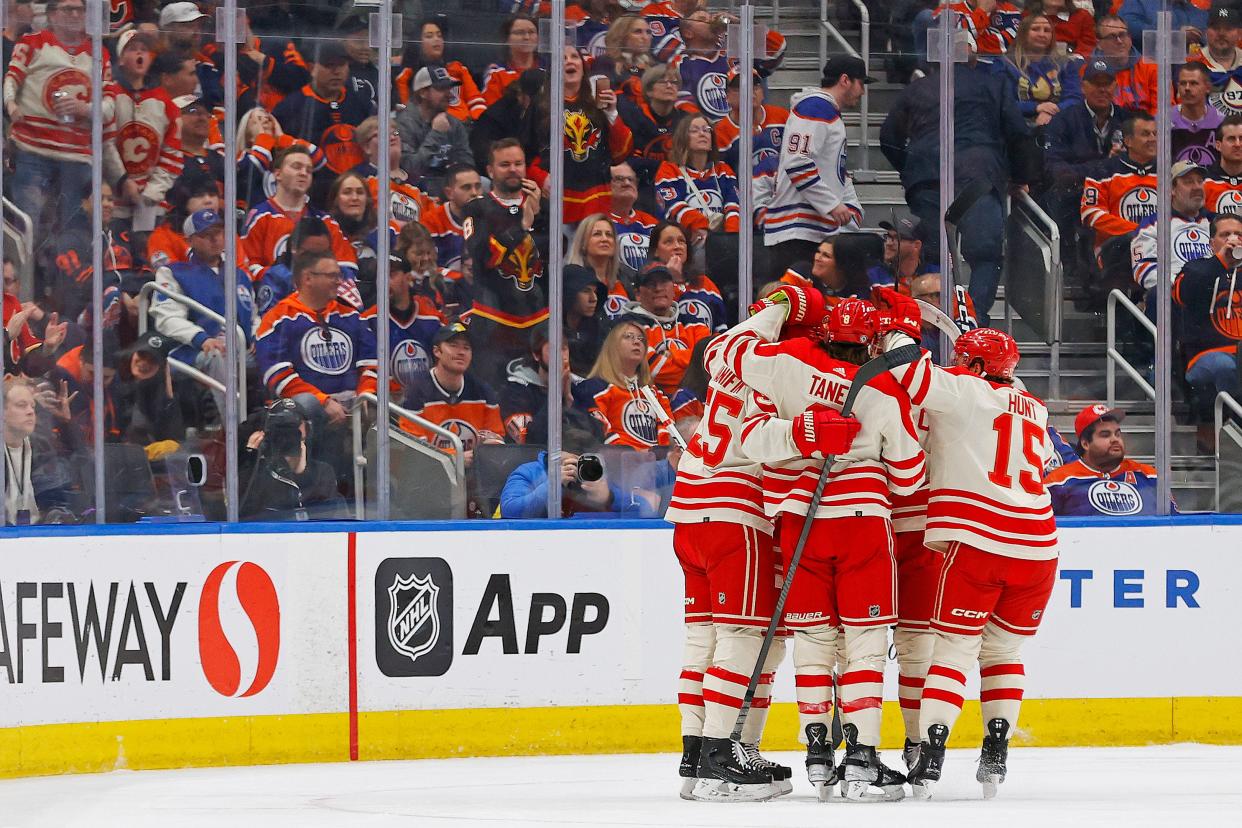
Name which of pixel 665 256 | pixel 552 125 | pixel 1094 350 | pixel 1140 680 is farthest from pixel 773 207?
pixel 1140 680

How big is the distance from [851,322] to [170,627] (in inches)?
93.3

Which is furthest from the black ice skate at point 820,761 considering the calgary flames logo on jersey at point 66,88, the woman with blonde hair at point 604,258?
the calgary flames logo on jersey at point 66,88

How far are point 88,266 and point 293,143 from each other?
78 centimetres

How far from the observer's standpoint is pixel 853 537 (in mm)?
4824

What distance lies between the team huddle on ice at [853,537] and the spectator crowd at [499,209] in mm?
1088

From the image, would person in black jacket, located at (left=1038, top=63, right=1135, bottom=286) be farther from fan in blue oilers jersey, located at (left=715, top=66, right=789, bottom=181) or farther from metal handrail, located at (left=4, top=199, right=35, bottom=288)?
metal handrail, located at (left=4, top=199, right=35, bottom=288)

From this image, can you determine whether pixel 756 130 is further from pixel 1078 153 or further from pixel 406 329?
pixel 406 329

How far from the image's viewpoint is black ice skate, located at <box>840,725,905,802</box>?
4.81m

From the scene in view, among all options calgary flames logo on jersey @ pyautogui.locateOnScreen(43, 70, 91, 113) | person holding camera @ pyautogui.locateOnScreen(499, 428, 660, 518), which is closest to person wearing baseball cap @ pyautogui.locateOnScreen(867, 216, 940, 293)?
person holding camera @ pyautogui.locateOnScreen(499, 428, 660, 518)

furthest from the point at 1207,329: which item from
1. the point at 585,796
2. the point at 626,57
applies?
the point at 585,796

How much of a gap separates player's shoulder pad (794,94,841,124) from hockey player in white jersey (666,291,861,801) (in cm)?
162

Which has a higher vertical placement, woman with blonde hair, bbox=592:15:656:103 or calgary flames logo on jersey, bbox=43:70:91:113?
woman with blonde hair, bbox=592:15:656:103

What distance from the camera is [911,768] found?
505cm

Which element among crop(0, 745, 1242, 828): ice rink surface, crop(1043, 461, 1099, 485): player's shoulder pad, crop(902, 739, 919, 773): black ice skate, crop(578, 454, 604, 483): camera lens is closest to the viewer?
crop(0, 745, 1242, 828): ice rink surface
